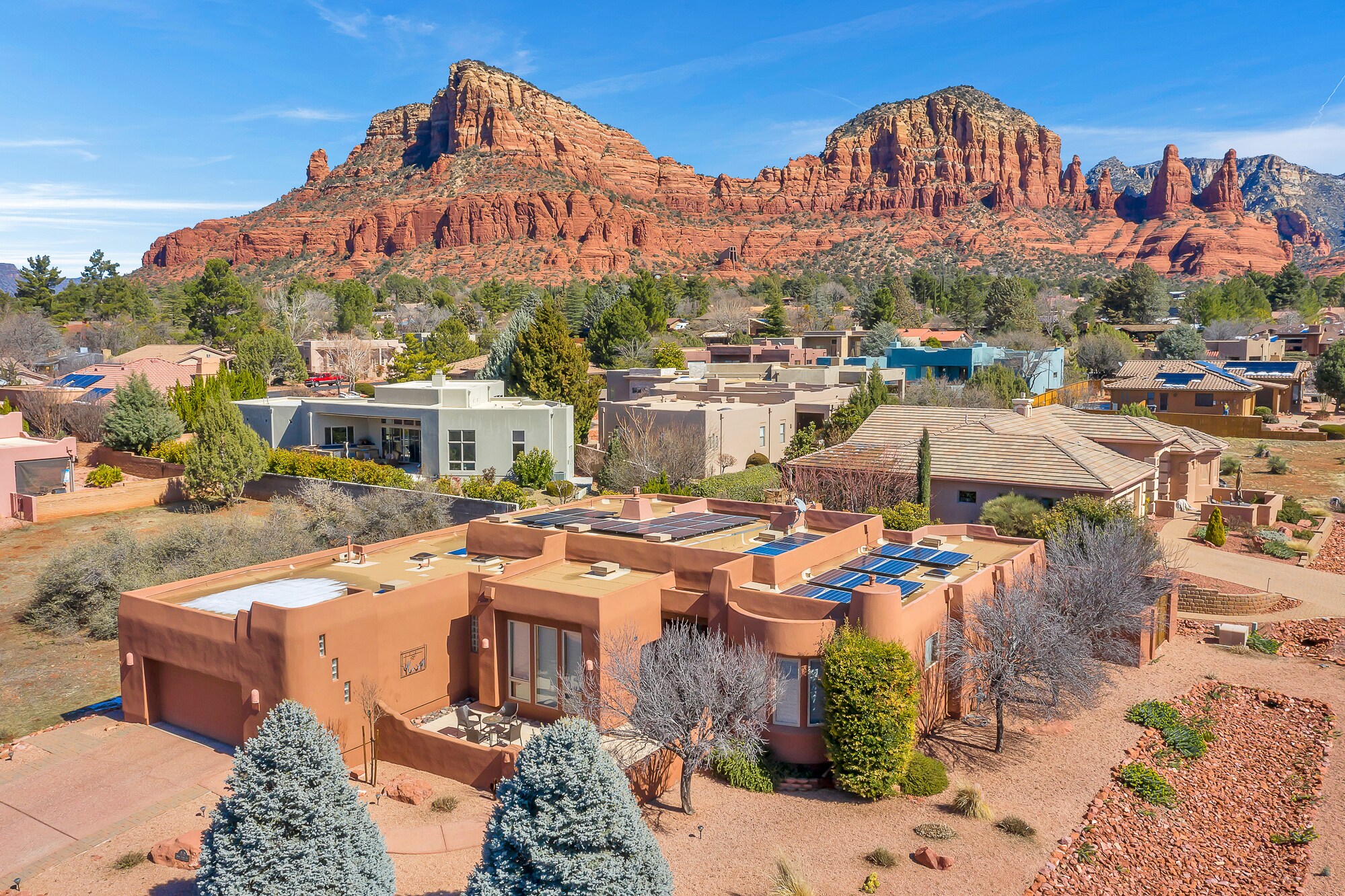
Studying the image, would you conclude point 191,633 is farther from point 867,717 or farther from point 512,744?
point 867,717

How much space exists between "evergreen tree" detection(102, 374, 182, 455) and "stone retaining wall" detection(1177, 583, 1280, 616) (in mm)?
41415

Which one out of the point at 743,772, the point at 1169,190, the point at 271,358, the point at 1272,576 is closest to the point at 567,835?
the point at 743,772

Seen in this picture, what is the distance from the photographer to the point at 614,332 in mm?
68438

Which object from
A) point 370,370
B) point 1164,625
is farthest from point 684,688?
point 370,370

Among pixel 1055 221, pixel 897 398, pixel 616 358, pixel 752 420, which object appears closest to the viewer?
pixel 752 420

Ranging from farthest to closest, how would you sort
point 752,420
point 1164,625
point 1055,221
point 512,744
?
point 1055,221 < point 752,420 < point 1164,625 < point 512,744

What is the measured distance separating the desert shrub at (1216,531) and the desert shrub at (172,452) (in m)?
39.9

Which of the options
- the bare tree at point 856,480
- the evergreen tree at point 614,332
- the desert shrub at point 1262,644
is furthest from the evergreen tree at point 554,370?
the desert shrub at point 1262,644

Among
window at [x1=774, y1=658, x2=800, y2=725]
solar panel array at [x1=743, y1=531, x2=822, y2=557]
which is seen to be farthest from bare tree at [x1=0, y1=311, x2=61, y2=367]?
window at [x1=774, y1=658, x2=800, y2=725]

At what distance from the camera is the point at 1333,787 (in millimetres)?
16797

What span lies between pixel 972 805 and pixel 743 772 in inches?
149

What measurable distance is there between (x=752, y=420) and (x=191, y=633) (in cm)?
2755

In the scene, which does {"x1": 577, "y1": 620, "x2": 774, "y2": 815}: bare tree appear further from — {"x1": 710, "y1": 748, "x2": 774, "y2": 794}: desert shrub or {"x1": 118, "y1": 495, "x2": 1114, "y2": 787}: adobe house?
{"x1": 118, "y1": 495, "x2": 1114, "y2": 787}: adobe house

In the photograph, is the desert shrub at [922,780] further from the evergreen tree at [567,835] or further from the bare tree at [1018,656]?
the evergreen tree at [567,835]
